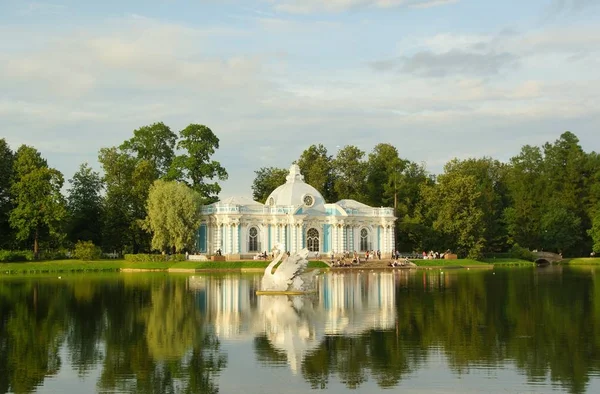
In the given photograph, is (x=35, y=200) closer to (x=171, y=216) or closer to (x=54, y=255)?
(x=54, y=255)

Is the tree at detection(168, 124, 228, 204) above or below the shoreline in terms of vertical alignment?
above

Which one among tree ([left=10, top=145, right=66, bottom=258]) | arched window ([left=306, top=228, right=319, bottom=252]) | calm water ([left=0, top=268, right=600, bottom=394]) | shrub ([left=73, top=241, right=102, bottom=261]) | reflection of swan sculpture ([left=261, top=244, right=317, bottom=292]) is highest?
tree ([left=10, top=145, right=66, bottom=258])

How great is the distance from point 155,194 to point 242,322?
145ft

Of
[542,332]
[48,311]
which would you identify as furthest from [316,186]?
[542,332]

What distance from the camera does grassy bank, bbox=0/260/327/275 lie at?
62.1 metres

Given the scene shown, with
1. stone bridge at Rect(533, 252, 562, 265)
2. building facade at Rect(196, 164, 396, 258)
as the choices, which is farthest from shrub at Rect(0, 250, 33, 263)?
stone bridge at Rect(533, 252, 562, 265)

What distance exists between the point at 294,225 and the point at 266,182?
16.9m

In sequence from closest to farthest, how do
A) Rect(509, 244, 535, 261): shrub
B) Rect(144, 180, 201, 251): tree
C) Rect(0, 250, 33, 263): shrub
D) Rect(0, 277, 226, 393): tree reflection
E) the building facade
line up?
1. Rect(0, 277, 226, 393): tree reflection
2. Rect(0, 250, 33, 263): shrub
3. Rect(144, 180, 201, 251): tree
4. the building facade
5. Rect(509, 244, 535, 261): shrub

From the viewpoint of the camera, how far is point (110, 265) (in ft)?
214

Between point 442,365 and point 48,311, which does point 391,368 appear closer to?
point 442,365

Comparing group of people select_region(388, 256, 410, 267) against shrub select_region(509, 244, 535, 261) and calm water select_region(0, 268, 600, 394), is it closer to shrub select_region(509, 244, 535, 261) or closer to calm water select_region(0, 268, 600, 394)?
shrub select_region(509, 244, 535, 261)

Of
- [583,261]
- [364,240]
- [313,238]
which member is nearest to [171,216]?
[313,238]

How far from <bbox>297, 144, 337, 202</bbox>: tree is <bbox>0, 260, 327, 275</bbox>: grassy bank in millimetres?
20906

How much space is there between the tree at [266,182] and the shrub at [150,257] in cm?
2077
